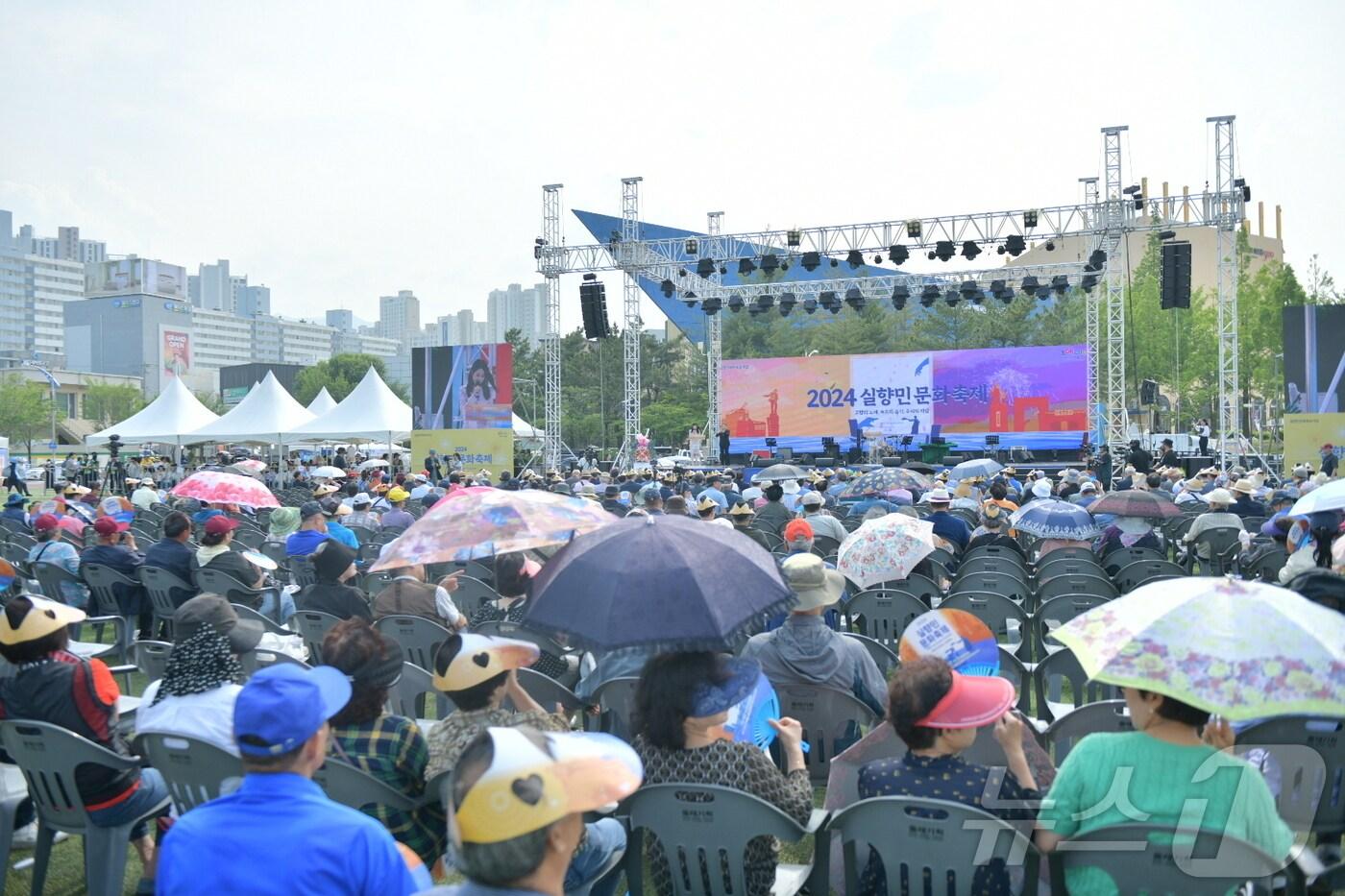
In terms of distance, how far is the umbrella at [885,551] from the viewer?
6301 mm

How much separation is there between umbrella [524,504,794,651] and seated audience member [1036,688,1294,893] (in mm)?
1078

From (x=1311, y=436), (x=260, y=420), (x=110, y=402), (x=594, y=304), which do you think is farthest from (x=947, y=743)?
(x=110, y=402)

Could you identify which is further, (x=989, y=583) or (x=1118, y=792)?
(x=989, y=583)

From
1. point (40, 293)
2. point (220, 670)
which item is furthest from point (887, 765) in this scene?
point (40, 293)

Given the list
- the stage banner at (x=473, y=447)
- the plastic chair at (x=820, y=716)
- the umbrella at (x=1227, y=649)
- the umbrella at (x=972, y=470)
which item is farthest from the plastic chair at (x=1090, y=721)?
the stage banner at (x=473, y=447)

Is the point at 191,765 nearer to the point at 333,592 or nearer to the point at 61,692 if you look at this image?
the point at 61,692

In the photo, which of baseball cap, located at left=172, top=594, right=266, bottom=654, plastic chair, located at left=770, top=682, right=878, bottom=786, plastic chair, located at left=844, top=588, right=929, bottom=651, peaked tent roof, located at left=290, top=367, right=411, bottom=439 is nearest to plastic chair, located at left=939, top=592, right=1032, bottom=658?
plastic chair, located at left=844, top=588, right=929, bottom=651

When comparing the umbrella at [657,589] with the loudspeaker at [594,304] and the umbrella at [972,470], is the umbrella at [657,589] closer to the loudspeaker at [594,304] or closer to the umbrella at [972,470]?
A: the umbrella at [972,470]

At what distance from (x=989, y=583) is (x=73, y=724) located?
16.9 feet

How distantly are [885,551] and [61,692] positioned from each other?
434 centimetres

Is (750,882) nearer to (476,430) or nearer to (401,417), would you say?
(476,430)

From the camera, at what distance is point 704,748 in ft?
9.23

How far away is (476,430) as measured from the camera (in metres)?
23.9

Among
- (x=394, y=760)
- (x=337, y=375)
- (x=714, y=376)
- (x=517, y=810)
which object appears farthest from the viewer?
(x=337, y=375)
